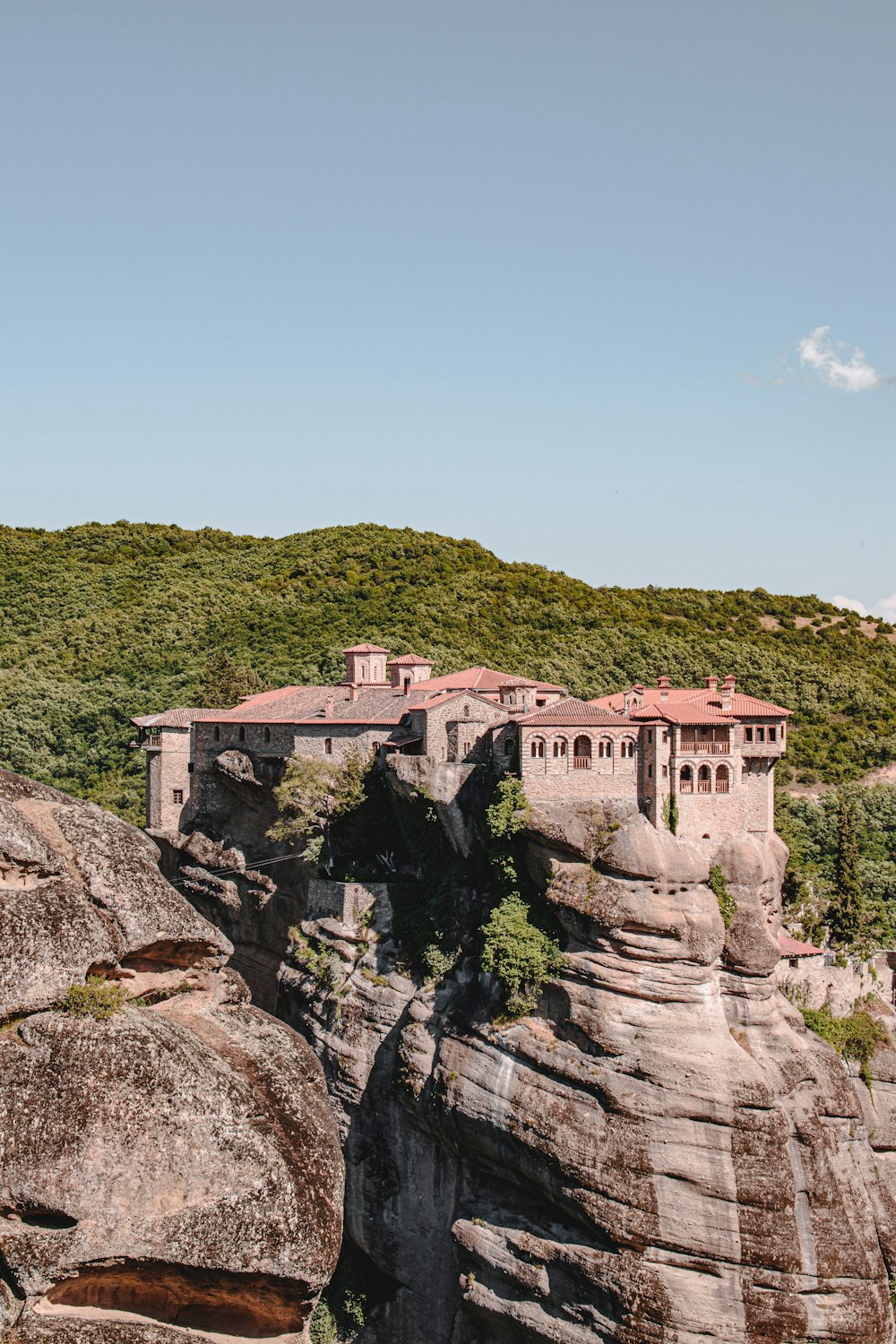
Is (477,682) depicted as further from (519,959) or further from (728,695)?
(519,959)

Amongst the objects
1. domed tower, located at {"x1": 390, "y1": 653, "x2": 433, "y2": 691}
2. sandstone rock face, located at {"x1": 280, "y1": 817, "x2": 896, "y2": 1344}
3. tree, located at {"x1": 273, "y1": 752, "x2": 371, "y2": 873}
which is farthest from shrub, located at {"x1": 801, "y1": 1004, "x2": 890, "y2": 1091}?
domed tower, located at {"x1": 390, "y1": 653, "x2": 433, "y2": 691}

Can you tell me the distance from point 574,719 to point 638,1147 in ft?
36.2

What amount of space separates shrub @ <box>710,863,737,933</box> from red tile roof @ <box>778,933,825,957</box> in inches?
115

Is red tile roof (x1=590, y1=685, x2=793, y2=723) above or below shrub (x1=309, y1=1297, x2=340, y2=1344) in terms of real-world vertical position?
above

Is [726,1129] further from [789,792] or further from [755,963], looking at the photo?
[789,792]

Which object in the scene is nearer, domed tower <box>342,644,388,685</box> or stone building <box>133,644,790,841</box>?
stone building <box>133,644,790,841</box>

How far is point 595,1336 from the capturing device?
28328 mm

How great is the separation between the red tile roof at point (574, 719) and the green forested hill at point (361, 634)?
74.8ft

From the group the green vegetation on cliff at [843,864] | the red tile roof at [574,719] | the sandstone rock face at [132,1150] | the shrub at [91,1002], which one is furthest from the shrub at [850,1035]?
the shrub at [91,1002]

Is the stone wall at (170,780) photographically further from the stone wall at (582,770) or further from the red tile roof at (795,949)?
the red tile roof at (795,949)

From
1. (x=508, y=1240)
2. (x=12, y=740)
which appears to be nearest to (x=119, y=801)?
(x=12, y=740)

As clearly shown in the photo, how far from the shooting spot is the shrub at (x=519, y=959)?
31203mm

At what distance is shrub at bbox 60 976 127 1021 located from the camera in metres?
12.8

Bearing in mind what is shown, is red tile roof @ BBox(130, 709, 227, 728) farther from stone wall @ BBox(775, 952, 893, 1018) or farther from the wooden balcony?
stone wall @ BBox(775, 952, 893, 1018)
